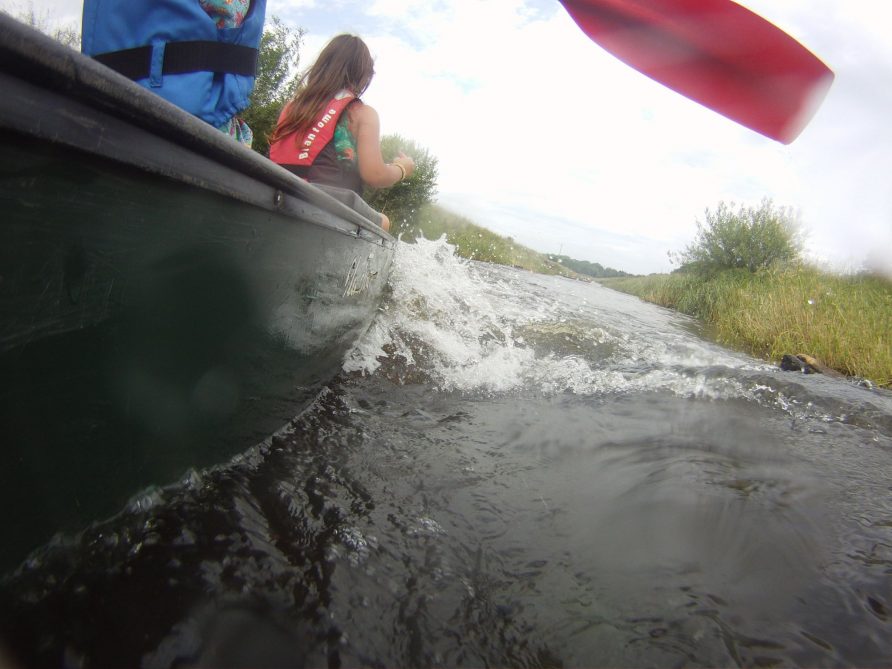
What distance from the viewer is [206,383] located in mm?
1290

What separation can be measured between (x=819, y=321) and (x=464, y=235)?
29103 mm

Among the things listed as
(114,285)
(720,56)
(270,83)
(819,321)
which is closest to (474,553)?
(114,285)

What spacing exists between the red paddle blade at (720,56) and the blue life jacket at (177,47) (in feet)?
4.50

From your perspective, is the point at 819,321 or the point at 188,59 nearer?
the point at 188,59

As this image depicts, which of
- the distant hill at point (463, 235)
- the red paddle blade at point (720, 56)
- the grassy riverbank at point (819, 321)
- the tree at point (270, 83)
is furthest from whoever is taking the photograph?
the distant hill at point (463, 235)

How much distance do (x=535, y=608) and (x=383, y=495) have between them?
0.63 metres

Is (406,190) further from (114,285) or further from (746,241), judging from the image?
(114,285)

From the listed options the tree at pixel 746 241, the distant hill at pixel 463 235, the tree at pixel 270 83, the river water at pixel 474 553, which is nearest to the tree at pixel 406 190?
the distant hill at pixel 463 235

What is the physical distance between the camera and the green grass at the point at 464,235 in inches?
1035

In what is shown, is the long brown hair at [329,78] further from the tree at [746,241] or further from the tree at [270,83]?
the tree at [746,241]

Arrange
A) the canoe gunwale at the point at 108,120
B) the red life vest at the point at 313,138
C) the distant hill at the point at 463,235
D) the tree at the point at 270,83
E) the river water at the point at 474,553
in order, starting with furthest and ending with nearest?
1. the distant hill at the point at 463,235
2. the tree at the point at 270,83
3. the red life vest at the point at 313,138
4. the river water at the point at 474,553
5. the canoe gunwale at the point at 108,120

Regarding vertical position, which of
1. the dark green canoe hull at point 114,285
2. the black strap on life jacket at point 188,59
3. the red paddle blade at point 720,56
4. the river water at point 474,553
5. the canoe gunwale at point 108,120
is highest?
the red paddle blade at point 720,56

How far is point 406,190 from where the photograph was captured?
22.2m

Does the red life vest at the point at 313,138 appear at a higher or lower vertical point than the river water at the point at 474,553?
higher
